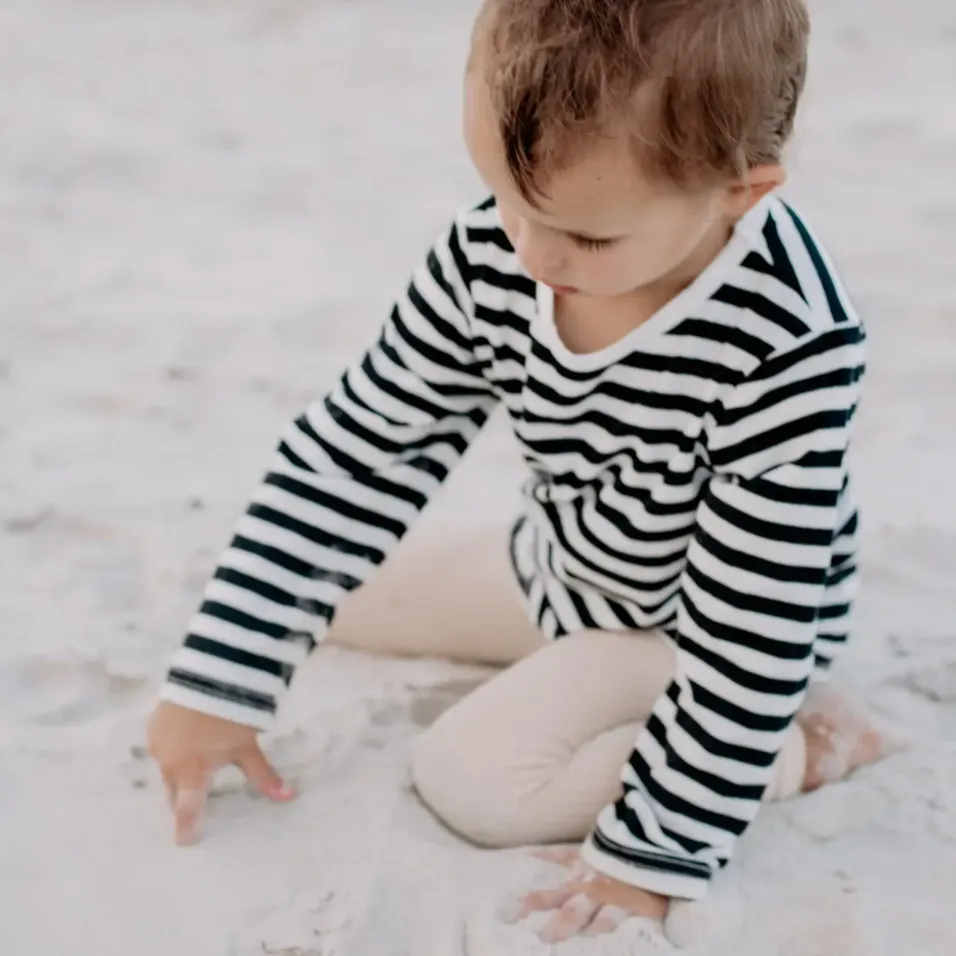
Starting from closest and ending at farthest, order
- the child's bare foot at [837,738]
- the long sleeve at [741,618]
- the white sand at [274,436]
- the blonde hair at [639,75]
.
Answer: the blonde hair at [639,75], the long sleeve at [741,618], the white sand at [274,436], the child's bare foot at [837,738]

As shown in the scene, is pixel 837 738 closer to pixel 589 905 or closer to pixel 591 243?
pixel 589 905

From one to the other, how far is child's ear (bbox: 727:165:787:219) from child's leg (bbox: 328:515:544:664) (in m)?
0.45

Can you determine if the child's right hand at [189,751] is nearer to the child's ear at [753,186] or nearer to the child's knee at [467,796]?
the child's knee at [467,796]

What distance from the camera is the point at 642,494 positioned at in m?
0.97

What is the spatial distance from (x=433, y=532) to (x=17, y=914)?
1.49ft

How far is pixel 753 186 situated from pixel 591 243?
0.31 feet

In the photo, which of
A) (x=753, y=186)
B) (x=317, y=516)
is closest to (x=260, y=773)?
(x=317, y=516)

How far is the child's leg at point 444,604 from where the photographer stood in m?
1.20

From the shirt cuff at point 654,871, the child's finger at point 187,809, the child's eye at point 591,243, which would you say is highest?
the child's eye at point 591,243

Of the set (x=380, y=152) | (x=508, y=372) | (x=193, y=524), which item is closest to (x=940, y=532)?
Result: (x=508, y=372)

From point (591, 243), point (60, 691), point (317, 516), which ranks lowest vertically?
point (60, 691)

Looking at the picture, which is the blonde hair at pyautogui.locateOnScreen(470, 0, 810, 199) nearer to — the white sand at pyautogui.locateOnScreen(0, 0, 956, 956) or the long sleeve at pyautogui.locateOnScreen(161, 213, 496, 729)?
the long sleeve at pyautogui.locateOnScreen(161, 213, 496, 729)

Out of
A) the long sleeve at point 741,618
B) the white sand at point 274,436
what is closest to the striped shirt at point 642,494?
the long sleeve at point 741,618

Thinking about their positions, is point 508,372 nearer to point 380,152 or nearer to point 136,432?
point 136,432
